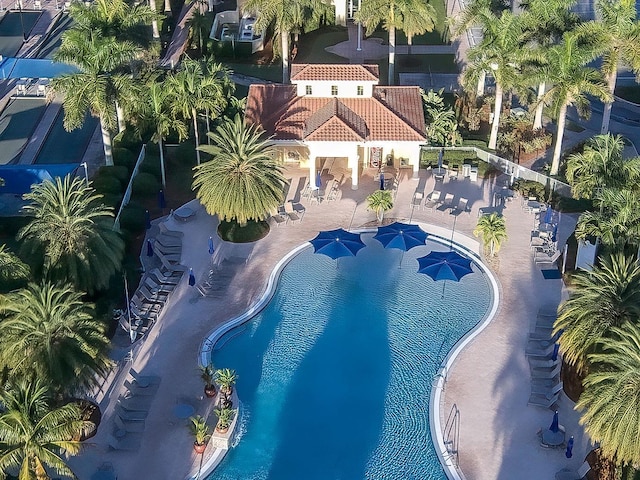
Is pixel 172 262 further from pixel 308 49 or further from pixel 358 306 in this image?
pixel 308 49

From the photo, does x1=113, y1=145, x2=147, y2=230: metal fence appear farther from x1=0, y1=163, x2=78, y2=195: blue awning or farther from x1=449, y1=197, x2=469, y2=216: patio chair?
x1=449, y1=197, x2=469, y2=216: patio chair

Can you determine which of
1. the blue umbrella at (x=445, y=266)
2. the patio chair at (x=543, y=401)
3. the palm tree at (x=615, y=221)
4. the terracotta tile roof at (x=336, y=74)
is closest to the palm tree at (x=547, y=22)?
the terracotta tile roof at (x=336, y=74)

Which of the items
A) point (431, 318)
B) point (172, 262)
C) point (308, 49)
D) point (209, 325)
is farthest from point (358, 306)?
point (308, 49)

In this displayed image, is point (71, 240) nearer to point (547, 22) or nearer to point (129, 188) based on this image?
point (129, 188)

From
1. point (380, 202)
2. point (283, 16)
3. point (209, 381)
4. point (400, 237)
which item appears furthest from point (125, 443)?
point (283, 16)

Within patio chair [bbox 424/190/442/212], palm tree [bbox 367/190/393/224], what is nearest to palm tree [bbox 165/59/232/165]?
palm tree [bbox 367/190/393/224]

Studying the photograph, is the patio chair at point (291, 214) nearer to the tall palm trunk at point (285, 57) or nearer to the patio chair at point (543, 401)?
the tall palm trunk at point (285, 57)
